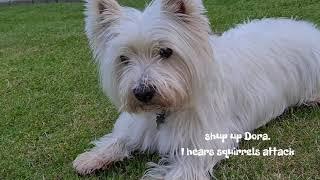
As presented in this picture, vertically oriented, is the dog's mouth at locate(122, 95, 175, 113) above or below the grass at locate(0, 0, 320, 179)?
above

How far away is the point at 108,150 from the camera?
143 inches

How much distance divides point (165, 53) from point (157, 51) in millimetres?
45

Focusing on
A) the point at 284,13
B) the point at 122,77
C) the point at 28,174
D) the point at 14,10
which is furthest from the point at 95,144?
the point at 14,10

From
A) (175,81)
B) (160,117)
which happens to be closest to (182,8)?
(175,81)

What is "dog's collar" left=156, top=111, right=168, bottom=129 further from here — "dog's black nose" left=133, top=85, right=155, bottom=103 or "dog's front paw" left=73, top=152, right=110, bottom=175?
"dog's front paw" left=73, top=152, right=110, bottom=175

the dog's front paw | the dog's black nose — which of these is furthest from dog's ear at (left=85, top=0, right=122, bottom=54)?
the dog's front paw

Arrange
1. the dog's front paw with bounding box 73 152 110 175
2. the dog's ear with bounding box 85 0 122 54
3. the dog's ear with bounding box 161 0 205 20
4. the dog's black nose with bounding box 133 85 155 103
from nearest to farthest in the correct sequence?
1. the dog's black nose with bounding box 133 85 155 103
2. the dog's ear with bounding box 161 0 205 20
3. the dog's ear with bounding box 85 0 122 54
4. the dog's front paw with bounding box 73 152 110 175

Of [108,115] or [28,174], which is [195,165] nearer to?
[28,174]

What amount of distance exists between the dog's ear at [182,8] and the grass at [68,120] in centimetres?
87

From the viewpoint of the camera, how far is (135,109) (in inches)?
128

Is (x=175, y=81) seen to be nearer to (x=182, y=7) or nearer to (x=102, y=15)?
(x=182, y=7)

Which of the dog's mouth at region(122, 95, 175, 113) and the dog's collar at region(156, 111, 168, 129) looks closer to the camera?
the dog's mouth at region(122, 95, 175, 113)

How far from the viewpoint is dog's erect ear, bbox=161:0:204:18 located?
10.5ft

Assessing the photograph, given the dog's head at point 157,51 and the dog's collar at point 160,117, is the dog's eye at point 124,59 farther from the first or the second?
the dog's collar at point 160,117
